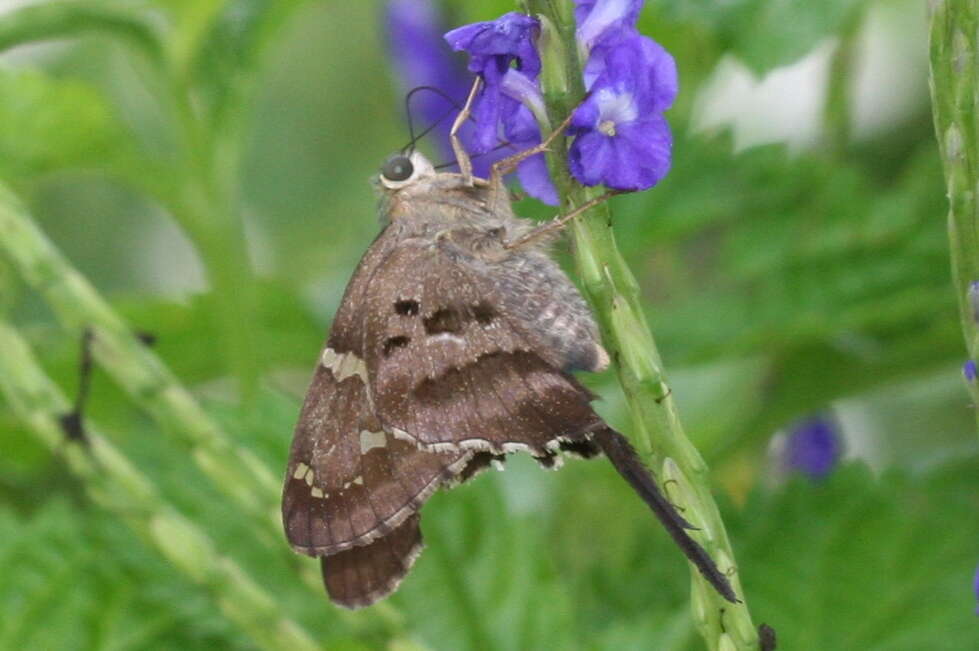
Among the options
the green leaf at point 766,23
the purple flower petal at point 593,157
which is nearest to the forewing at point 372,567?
the purple flower petal at point 593,157

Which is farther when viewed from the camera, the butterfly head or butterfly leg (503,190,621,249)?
the butterfly head

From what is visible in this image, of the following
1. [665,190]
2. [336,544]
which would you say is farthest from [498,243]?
[665,190]

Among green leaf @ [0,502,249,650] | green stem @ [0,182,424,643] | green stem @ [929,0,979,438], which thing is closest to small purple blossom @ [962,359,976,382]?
green stem @ [929,0,979,438]

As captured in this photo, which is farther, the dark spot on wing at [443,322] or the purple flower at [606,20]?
the dark spot on wing at [443,322]

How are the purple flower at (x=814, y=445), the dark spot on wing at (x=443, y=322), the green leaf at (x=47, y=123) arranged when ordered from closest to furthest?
the dark spot on wing at (x=443, y=322)
the green leaf at (x=47, y=123)
the purple flower at (x=814, y=445)

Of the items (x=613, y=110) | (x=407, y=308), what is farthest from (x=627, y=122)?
(x=407, y=308)

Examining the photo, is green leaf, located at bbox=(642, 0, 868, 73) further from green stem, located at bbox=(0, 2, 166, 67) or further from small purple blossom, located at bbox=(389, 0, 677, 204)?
green stem, located at bbox=(0, 2, 166, 67)

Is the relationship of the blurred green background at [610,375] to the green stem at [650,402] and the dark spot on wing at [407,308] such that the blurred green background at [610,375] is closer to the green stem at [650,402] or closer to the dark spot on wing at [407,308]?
the dark spot on wing at [407,308]
